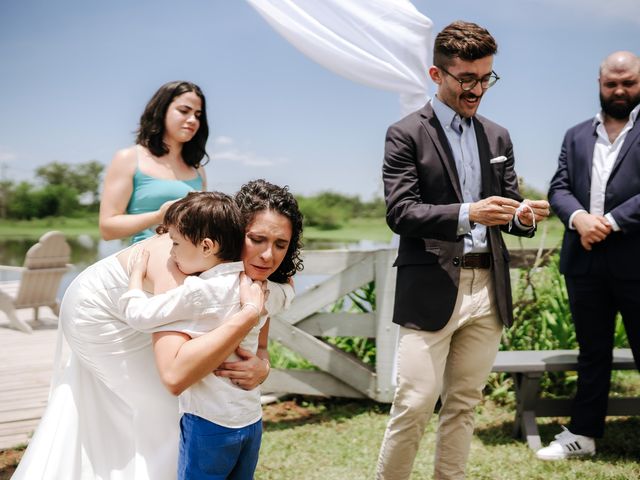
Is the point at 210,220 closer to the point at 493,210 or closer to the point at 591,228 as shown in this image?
the point at 493,210

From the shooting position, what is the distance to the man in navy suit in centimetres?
344

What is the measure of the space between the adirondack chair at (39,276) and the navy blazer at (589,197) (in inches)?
244

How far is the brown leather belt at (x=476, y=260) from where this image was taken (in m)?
2.58

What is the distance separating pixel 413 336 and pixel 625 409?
2.20 m

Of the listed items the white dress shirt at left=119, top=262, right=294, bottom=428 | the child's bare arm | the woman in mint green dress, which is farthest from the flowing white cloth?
the child's bare arm

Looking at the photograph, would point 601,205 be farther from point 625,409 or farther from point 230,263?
point 230,263

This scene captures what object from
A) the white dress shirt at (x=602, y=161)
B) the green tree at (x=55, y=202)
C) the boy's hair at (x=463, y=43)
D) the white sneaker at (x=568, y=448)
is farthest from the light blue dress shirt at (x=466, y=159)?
the green tree at (x=55, y=202)

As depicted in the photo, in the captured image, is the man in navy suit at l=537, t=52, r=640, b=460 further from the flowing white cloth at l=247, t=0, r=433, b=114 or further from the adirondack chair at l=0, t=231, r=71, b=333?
the adirondack chair at l=0, t=231, r=71, b=333

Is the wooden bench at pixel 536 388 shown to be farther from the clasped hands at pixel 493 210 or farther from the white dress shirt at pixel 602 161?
the clasped hands at pixel 493 210

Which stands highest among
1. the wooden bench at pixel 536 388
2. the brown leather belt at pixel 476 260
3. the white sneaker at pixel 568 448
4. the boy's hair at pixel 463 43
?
the boy's hair at pixel 463 43

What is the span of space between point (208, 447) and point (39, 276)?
22.9 feet

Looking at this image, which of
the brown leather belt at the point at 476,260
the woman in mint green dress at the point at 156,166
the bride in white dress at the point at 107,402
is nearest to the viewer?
the bride in white dress at the point at 107,402

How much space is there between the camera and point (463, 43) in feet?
7.92

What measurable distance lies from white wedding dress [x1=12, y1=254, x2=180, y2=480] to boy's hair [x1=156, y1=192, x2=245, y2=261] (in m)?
0.39
